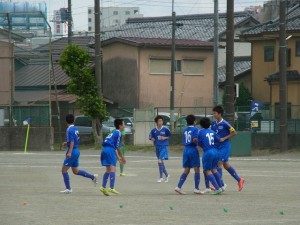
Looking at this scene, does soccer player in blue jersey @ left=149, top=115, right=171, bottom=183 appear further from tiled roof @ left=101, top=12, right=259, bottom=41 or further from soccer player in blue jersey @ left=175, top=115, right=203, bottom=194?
tiled roof @ left=101, top=12, right=259, bottom=41

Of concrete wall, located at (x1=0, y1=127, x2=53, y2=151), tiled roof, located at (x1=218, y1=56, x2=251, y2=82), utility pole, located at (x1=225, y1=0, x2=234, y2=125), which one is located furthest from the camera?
tiled roof, located at (x1=218, y1=56, x2=251, y2=82)

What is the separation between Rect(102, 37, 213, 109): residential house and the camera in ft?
196

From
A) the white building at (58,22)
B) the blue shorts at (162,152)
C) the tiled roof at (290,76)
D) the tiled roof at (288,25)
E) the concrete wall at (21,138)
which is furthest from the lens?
the white building at (58,22)

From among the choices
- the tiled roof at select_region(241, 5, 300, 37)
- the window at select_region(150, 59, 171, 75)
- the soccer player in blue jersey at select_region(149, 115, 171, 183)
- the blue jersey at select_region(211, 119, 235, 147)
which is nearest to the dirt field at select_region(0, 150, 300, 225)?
the soccer player in blue jersey at select_region(149, 115, 171, 183)

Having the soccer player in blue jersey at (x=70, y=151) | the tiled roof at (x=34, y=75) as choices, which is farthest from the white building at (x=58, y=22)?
the soccer player in blue jersey at (x=70, y=151)

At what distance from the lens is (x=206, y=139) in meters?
19.3

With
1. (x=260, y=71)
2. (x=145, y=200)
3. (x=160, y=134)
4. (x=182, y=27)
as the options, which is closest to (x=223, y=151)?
(x=145, y=200)

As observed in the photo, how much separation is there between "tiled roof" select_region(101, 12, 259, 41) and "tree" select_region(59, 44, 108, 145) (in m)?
26.2

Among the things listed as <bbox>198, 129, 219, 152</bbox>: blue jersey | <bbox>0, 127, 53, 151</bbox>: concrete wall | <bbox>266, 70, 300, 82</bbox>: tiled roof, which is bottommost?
<bbox>0, 127, 53, 151</bbox>: concrete wall

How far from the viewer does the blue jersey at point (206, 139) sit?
19.3m

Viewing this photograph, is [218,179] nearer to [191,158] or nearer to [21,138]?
[191,158]

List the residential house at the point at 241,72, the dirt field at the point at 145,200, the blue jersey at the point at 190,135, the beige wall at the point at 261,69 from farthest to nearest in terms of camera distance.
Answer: the residential house at the point at 241,72, the beige wall at the point at 261,69, the blue jersey at the point at 190,135, the dirt field at the point at 145,200

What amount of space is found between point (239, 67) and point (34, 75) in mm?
15204

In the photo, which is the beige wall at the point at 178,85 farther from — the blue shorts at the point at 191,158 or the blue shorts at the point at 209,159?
the blue shorts at the point at 209,159
